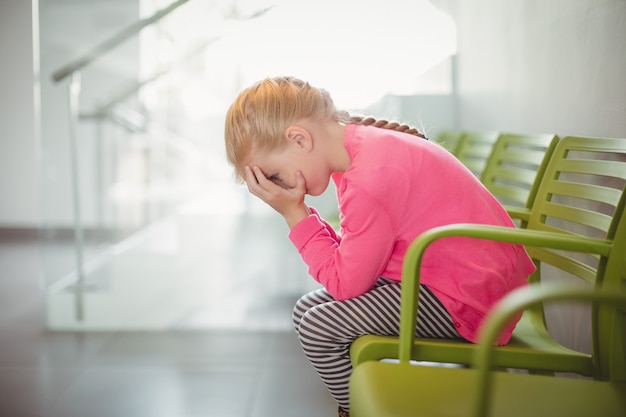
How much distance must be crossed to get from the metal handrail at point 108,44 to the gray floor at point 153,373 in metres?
1.07

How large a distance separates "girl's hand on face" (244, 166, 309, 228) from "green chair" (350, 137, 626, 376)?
31 centimetres

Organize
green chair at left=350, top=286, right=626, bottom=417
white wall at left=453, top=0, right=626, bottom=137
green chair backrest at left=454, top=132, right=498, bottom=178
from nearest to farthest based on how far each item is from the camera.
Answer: green chair at left=350, top=286, right=626, bottom=417 < white wall at left=453, top=0, right=626, bottom=137 < green chair backrest at left=454, top=132, right=498, bottom=178

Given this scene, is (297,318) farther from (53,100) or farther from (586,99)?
(53,100)

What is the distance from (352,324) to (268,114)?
43 centimetres

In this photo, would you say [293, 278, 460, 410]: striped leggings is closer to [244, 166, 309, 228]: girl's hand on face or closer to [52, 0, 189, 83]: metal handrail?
→ [244, 166, 309, 228]: girl's hand on face

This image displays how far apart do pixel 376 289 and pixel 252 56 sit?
5.92ft

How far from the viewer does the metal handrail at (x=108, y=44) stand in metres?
2.89

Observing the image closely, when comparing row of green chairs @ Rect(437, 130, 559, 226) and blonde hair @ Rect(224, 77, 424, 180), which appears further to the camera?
row of green chairs @ Rect(437, 130, 559, 226)

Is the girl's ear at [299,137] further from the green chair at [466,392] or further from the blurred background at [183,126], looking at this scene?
the blurred background at [183,126]

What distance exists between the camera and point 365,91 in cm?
295

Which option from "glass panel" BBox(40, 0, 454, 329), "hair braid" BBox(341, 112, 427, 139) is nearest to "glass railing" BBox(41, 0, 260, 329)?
"glass panel" BBox(40, 0, 454, 329)

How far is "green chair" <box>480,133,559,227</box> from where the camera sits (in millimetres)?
1735

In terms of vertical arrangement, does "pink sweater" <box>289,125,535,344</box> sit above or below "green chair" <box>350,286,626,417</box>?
above

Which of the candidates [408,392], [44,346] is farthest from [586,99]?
[44,346]
